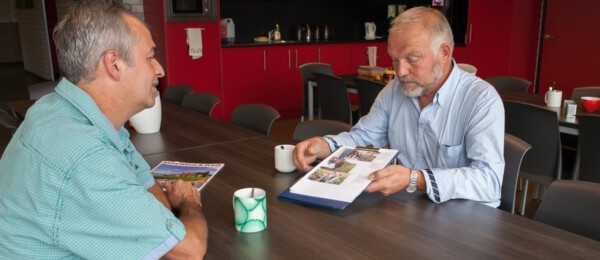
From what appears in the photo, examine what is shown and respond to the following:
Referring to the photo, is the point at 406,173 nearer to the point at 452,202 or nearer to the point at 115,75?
the point at 452,202

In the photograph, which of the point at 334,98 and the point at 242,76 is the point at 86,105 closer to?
the point at 334,98

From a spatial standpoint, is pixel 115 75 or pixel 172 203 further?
pixel 172 203

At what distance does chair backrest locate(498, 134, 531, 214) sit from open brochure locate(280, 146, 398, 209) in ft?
1.58

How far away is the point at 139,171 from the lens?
1.56 m

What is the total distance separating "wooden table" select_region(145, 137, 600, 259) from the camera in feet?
4.03

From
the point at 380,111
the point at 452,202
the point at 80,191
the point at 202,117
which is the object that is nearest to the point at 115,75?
the point at 80,191

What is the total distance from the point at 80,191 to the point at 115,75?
0.31m

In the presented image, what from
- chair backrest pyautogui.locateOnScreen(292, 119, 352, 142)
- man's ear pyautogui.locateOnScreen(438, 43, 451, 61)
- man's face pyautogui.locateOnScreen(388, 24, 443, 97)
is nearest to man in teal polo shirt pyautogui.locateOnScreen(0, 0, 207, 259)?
man's face pyautogui.locateOnScreen(388, 24, 443, 97)

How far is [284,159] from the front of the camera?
1.84 meters

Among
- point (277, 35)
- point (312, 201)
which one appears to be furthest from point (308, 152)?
point (277, 35)

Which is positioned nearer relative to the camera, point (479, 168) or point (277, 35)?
point (479, 168)

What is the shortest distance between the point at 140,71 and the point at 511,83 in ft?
12.4

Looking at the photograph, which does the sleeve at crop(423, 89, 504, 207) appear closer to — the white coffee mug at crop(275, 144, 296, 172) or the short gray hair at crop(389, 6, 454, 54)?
the short gray hair at crop(389, 6, 454, 54)

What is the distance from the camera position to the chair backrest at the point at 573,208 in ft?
4.76
